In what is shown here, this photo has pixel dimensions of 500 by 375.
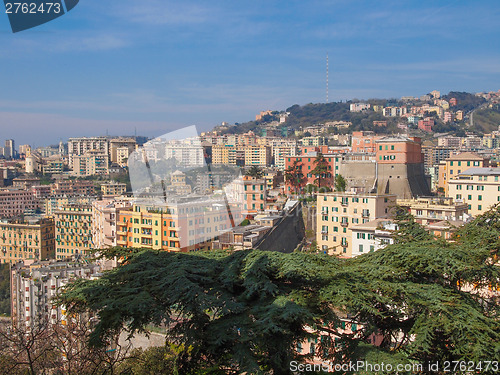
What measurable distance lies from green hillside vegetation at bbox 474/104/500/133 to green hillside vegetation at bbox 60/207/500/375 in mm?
91969

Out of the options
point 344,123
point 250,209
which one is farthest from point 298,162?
point 344,123

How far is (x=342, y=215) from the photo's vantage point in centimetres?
2095

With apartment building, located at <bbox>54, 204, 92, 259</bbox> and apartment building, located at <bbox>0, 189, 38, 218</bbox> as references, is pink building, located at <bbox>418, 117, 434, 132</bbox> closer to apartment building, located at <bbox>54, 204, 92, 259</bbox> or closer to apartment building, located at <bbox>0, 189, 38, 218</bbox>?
apartment building, located at <bbox>0, 189, 38, 218</bbox>

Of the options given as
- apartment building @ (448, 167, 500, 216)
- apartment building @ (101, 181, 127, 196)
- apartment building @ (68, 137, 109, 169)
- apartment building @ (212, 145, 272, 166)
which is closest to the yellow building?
apartment building @ (101, 181, 127, 196)

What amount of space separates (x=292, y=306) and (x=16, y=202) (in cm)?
5526

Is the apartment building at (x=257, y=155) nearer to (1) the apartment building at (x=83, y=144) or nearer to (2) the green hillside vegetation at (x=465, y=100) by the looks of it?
(1) the apartment building at (x=83, y=144)

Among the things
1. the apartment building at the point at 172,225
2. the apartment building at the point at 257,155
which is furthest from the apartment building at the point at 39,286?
the apartment building at the point at 257,155

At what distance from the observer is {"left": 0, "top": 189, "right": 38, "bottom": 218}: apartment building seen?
173ft

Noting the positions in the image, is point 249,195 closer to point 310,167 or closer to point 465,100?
point 310,167

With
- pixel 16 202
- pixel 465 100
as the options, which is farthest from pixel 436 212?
pixel 465 100

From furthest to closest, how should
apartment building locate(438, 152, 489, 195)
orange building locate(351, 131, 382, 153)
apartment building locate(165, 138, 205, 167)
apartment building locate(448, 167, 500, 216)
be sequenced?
apartment building locate(165, 138, 205, 167) → orange building locate(351, 131, 382, 153) → apartment building locate(438, 152, 489, 195) → apartment building locate(448, 167, 500, 216)

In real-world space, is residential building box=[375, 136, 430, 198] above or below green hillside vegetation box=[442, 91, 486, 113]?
below

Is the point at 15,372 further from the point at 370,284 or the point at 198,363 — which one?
the point at 370,284

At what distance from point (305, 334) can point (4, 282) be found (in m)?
32.1
